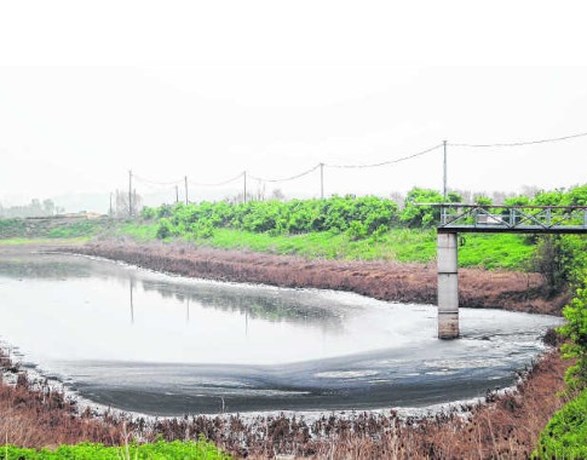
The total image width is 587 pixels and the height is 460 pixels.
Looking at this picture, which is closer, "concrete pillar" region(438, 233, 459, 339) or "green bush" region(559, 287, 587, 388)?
"green bush" region(559, 287, 587, 388)

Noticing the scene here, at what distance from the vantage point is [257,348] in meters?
36.7

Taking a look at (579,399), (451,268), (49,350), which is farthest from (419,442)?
(49,350)

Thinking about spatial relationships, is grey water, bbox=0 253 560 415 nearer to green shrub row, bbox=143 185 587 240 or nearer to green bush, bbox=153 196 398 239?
green shrub row, bbox=143 185 587 240

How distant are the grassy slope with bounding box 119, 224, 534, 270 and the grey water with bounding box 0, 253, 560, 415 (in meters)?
10.0

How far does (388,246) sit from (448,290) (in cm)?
3264

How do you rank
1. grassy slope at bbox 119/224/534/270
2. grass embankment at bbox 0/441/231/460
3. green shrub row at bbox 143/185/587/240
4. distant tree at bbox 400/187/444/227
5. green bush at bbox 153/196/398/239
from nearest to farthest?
grass embankment at bbox 0/441/231/460
grassy slope at bbox 119/224/534/270
green shrub row at bbox 143/185/587/240
distant tree at bbox 400/187/444/227
green bush at bbox 153/196/398/239

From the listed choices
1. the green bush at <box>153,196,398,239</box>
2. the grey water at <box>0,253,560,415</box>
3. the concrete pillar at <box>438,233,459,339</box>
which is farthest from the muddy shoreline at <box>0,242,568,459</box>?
the green bush at <box>153,196,398,239</box>

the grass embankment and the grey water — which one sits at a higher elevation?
the grass embankment

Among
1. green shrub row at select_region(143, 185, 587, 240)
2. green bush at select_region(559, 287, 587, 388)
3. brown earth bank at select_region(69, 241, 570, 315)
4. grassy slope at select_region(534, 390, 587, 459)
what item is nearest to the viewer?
grassy slope at select_region(534, 390, 587, 459)

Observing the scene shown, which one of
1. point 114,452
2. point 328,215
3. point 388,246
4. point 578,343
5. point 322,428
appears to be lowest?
point 322,428

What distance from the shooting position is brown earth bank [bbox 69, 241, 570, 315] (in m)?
48.7

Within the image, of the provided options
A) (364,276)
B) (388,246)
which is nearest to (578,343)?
(364,276)

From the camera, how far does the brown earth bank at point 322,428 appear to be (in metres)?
18.6

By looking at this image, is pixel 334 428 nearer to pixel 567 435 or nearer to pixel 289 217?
pixel 567 435
